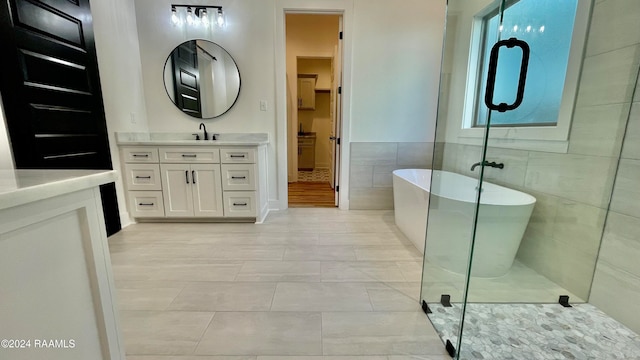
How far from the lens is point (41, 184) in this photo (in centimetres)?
59

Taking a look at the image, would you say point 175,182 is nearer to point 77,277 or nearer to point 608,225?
point 77,277

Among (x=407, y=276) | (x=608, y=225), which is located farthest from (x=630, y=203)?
(x=407, y=276)

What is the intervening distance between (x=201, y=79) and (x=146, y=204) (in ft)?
5.07

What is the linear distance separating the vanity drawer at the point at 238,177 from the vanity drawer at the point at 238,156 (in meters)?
0.04

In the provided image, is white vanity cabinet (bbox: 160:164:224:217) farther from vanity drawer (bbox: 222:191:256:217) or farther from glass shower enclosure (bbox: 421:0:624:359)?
glass shower enclosure (bbox: 421:0:624:359)

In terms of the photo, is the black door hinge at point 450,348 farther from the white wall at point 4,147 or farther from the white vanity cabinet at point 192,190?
the white wall at point 4,147

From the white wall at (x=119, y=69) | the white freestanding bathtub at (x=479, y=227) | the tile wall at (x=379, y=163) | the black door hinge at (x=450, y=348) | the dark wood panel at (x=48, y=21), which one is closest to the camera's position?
the black door hinge at (x=450, y=348)

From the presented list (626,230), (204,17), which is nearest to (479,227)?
(626,230)

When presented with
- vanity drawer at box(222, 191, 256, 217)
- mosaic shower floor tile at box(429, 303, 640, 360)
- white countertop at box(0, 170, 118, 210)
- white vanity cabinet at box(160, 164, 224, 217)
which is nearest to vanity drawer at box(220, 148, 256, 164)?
white vanity cabinet at box(160, 164, 224, 217)

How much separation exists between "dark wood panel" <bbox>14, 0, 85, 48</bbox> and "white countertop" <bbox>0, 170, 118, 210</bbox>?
1723mm

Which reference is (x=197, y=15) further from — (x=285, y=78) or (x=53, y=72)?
(x=53, y=72)

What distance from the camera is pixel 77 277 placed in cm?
70

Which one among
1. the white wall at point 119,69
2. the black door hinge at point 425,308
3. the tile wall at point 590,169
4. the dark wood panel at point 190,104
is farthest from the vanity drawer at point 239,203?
the tile wall at point 590,169

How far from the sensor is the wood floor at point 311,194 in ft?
11.8
